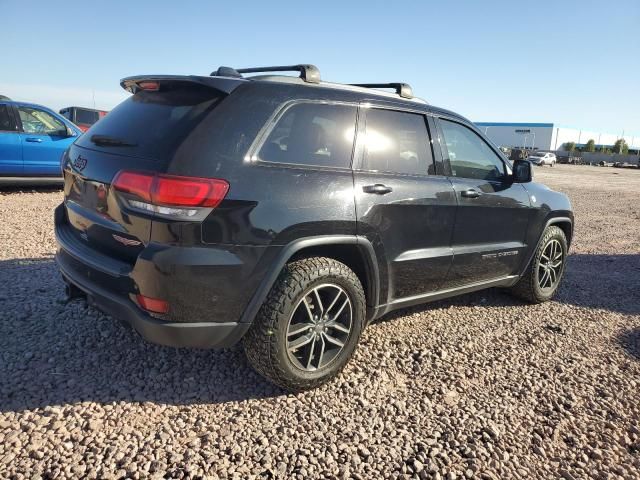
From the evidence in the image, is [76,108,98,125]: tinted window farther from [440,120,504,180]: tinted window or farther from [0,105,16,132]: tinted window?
[440,120,504,180]: tinted window

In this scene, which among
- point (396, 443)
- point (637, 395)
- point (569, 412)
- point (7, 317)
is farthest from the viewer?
point (7, 317)

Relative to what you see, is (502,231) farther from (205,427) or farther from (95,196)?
(95,196)

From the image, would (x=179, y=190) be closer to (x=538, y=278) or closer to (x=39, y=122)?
(x=538, y=278)

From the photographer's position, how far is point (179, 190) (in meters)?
2.36

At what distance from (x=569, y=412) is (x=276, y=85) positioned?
2.58 meters

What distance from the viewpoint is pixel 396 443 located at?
2521 mm

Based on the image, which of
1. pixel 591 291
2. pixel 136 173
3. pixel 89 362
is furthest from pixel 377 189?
pixel 591 291

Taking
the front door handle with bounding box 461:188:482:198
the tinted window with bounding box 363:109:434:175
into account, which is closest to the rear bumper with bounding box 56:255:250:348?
the tinted window with bounding box 363:109:434:175

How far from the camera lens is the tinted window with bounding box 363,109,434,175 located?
3188mm

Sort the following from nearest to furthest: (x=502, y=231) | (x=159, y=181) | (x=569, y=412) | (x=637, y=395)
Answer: (x=159, y=181)
(x=569, y=412)
(x=637, y=395)
(x=502, y=231)

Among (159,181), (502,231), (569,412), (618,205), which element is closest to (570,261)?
(502,231)

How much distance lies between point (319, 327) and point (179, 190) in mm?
1160

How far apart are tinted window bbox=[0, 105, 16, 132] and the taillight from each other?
26.2 feet

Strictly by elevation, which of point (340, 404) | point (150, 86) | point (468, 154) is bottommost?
point (340, 404)
